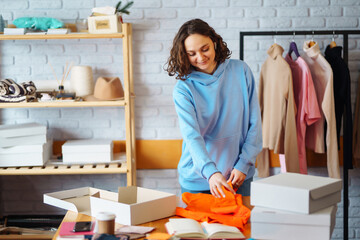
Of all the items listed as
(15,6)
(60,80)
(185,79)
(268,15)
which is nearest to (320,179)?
(185,79)

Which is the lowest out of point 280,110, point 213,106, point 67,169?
point 67,169

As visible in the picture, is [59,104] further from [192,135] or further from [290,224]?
[290,224]

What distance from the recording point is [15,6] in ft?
9.96

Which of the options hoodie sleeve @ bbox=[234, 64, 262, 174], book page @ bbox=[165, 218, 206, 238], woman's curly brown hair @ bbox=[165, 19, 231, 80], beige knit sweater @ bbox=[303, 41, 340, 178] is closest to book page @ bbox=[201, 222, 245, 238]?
book page @ bbox=[165, 218, 206, 238]

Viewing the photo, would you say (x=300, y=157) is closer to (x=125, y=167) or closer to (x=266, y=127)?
(x=266, y=127)

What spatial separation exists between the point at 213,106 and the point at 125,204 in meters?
0.64

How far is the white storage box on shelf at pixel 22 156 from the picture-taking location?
2.80m

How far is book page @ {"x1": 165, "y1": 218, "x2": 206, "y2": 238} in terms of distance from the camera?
146cm

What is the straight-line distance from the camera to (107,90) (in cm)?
282

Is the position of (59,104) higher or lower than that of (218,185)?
higher

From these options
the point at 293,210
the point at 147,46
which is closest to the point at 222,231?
the point at 293,210

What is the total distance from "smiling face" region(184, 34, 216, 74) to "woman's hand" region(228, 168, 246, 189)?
472mm

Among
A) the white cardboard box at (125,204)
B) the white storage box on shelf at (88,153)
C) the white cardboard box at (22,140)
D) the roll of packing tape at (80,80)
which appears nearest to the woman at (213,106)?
the white cardboard box at (125,204)

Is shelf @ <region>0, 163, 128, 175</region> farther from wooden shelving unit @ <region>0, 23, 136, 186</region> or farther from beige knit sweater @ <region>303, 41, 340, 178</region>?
beige knit sweater @ <region>303, 41, 340, 178</region>
